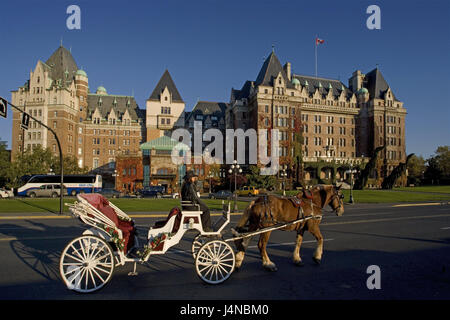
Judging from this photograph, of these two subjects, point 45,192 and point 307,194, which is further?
point 45,192

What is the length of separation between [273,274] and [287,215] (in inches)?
57.7

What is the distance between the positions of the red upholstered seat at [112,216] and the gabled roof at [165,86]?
235ft

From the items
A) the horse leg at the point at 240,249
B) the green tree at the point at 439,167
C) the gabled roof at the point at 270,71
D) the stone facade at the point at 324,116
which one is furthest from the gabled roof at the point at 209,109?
the horse leg at the point at 240,249

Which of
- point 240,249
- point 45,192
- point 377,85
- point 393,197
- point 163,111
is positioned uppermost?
point 377,85

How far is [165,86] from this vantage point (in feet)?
246

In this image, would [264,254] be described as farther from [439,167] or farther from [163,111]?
[439,167]

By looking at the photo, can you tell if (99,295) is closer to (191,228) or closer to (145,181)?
(191,228)

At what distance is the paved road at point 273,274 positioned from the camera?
5164mm

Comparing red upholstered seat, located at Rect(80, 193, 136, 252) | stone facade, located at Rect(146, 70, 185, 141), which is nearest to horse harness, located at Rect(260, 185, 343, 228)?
red upholstered seat, located at Rect(80, 193, 136, 252)

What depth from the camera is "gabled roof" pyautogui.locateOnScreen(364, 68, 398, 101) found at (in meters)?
70.2

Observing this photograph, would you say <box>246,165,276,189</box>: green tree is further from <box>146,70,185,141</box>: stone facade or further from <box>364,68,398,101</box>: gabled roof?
<box>364,68,398,101</box>: gabled roof

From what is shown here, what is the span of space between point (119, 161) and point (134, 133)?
2526 centimetres

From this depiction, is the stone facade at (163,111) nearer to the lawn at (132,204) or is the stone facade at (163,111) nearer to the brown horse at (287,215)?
the lawn at (132,204)

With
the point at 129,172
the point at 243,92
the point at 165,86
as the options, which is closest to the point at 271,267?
the point at 129,172
